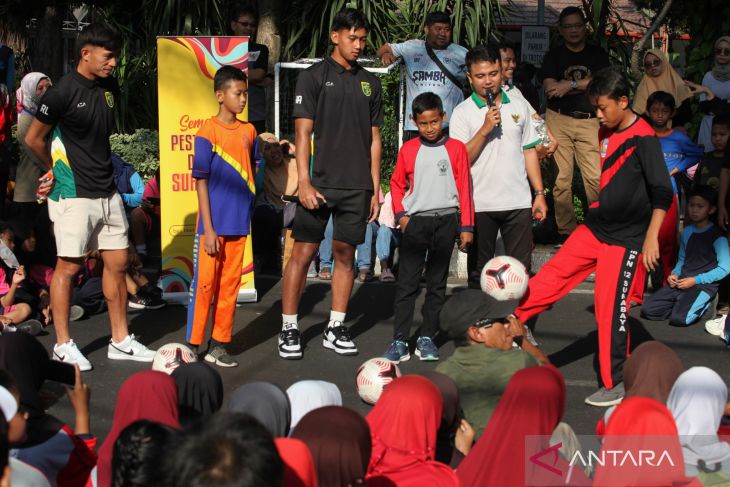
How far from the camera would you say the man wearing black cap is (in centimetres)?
491

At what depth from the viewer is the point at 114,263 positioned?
7.30 m

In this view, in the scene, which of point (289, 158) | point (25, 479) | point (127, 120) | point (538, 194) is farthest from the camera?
point (127, 120)

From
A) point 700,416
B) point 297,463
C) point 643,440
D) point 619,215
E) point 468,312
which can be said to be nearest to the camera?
point 297,463

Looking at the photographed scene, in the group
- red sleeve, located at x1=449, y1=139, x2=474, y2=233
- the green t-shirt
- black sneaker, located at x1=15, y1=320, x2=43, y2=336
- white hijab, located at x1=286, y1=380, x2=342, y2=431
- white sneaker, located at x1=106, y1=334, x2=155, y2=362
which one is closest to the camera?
white hijab, located at x1=286, y1=380, x2=342, y2=431

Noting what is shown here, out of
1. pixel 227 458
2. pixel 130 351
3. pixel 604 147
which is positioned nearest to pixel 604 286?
pixel 604 147

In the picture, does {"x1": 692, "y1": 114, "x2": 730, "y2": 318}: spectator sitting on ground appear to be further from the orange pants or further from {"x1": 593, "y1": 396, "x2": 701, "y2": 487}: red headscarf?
{"x1": 593, "y1": 396, "x2": 701, "y2": 487}: red headscarf

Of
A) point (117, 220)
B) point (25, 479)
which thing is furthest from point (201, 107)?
point (25, 479)

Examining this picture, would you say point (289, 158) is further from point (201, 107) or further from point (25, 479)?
point (25, 479)

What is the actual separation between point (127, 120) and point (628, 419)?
10.2 metres

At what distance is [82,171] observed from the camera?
280 inches

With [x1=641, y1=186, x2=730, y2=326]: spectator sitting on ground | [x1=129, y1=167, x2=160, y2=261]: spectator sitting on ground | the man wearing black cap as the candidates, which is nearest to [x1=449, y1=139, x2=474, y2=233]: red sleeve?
the man wearing black cap

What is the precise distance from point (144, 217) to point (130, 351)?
9.61ft

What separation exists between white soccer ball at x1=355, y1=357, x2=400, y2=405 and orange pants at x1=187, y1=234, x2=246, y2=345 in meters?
1.51

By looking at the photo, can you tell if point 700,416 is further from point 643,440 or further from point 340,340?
point 340,340
